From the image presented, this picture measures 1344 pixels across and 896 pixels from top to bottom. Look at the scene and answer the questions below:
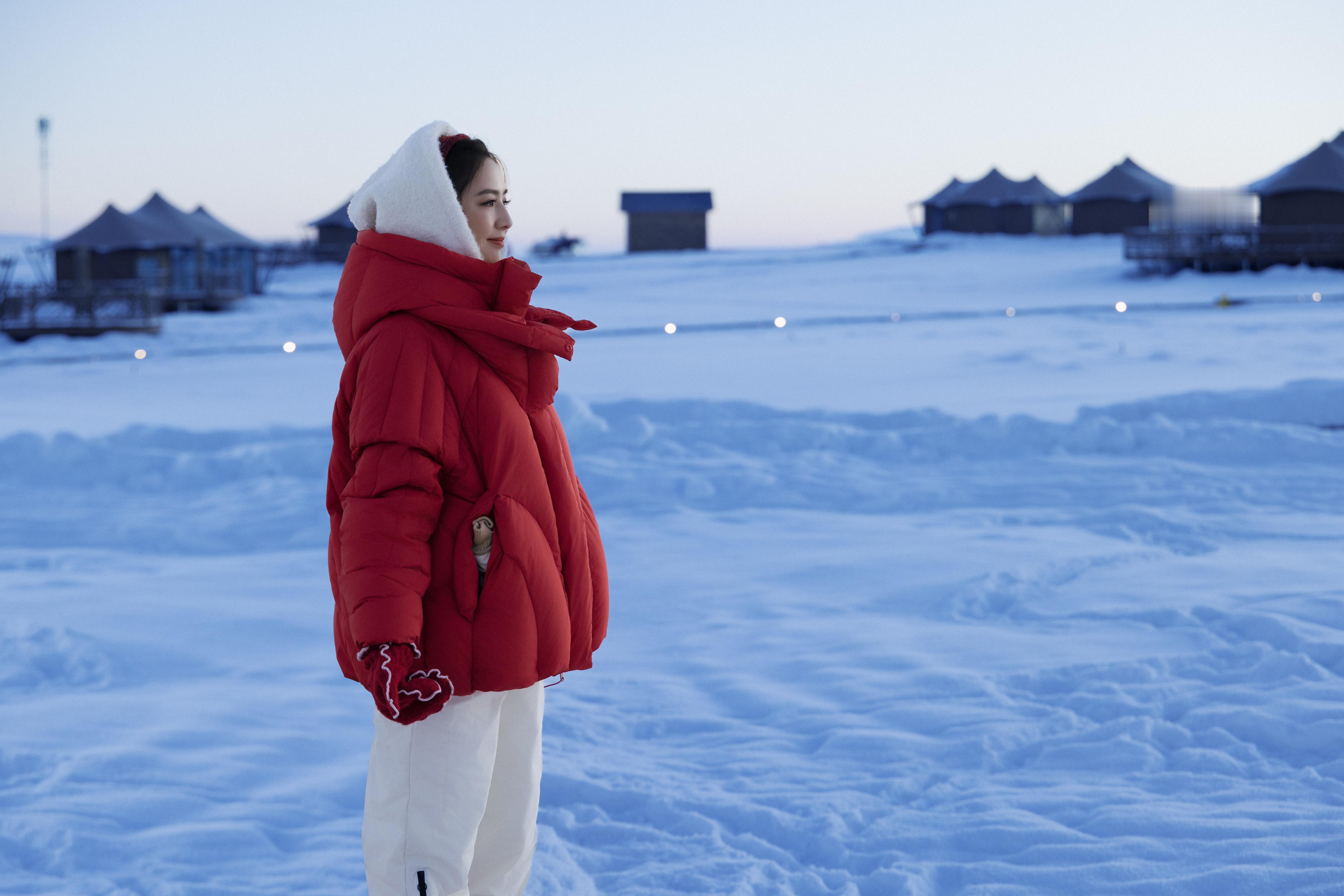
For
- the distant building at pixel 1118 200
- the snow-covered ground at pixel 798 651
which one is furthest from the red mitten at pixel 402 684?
the distant building at pixel 1118 200

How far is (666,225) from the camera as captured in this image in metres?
59.2

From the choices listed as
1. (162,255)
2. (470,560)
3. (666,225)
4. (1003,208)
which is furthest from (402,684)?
(666,225)

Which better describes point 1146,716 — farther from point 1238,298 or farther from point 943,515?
point 1238,298

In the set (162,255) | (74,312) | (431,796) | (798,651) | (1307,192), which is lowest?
(798,651)

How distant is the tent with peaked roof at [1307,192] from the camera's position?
3419cm

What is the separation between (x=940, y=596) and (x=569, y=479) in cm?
375

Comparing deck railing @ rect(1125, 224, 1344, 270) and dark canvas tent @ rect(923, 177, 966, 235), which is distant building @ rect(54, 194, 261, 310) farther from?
dark canvas tent @ rect(923, 177, 966, 235)

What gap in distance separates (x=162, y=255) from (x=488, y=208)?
36141 mm

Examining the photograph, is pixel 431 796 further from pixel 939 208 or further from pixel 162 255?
pixel 939 208

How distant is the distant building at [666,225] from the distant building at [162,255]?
25.2 m

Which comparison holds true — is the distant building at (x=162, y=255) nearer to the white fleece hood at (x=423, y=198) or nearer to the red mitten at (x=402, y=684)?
the white fleece hood at (x=423, y=198)

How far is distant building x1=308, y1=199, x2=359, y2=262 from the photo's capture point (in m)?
51.4

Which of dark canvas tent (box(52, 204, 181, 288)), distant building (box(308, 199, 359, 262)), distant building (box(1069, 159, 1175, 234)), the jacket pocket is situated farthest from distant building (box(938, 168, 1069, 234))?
the jacket pocket

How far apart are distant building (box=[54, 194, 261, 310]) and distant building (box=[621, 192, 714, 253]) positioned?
25172mm
